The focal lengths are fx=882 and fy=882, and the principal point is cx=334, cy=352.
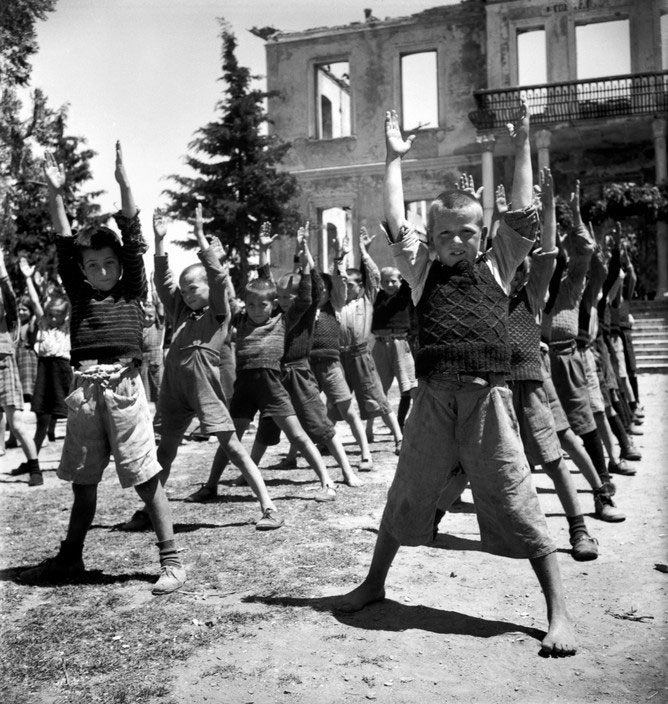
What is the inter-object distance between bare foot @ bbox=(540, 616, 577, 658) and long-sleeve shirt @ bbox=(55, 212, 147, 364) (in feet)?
7.75

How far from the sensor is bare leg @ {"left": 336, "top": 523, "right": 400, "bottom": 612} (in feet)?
12.8

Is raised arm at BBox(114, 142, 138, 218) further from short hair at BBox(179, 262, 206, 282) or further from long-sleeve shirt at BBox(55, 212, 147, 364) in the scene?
short hair at BBox(179, 262, 206, 282)

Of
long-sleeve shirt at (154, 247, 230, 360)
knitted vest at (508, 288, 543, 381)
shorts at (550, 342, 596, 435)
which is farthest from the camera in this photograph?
shorts at (550, 342, 596, 435)

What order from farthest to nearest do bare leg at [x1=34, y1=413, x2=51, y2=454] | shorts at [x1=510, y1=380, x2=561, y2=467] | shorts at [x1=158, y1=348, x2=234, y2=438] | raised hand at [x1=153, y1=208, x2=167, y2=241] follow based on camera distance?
bare leg at [x1=34, y1=413, x2=51, y2=454], shorts at [x1=158, y1=348, x2=234, y2=438], raised hand at [x1=153, y1=208, x2=167, y2=241], shorts at [x1=510, y1=380, x2=561, y2=467]

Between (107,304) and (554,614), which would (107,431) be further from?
(554,614)

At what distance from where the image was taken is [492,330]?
364 centimetres

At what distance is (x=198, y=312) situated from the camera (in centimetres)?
593

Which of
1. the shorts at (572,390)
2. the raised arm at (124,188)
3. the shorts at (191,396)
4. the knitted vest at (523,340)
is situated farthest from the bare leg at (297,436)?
the raised arm at (124,188)

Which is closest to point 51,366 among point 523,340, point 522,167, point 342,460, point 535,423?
point 342,460

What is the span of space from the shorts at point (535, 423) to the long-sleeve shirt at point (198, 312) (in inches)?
75.3

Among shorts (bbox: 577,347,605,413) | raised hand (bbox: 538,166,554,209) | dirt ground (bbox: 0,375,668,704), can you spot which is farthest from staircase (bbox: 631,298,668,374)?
raised hand (bbox: 538,166,554,209)

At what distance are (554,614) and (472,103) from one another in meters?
25.7

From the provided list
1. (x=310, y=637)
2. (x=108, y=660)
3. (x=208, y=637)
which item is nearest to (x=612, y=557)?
(x=310, y=637)

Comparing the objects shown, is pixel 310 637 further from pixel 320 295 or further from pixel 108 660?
pixel 320 295
